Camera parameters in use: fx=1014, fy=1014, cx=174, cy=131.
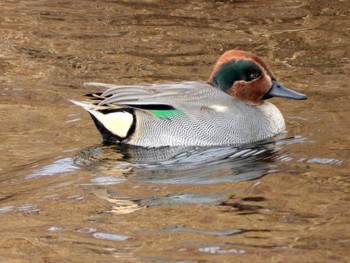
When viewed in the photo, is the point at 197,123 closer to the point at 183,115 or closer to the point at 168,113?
the point at 183,115

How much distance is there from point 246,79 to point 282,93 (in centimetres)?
30

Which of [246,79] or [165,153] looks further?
[246,79]

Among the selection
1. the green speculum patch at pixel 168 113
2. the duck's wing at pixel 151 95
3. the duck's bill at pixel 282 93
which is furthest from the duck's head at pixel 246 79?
the green speculum patch at pixel 168 113

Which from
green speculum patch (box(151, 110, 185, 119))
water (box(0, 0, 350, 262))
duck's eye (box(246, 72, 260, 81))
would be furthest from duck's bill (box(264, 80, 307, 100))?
green speculum patch (box(151, 110, 185, 119))

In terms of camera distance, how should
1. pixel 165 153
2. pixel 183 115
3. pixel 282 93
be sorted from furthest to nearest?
pixel 282 93
pixel 183 115
pixel 165 153

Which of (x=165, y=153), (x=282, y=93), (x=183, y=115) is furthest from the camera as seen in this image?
(x=282, y=93)

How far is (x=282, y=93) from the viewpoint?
7.88 metres

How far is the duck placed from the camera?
7.54m

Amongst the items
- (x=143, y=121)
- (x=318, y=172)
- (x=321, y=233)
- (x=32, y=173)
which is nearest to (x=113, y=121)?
(x=143, y=121)

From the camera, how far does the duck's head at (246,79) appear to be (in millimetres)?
7828

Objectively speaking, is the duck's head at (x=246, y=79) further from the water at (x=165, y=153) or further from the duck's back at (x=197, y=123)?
the water at (x=165, y=153)

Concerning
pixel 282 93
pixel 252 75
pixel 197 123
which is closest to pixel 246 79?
pixel 252 75

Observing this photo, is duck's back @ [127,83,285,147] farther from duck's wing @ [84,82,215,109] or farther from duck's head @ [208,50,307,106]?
duck's head @ [208,50,307,106]

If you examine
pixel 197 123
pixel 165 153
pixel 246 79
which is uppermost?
pixel 246 79
